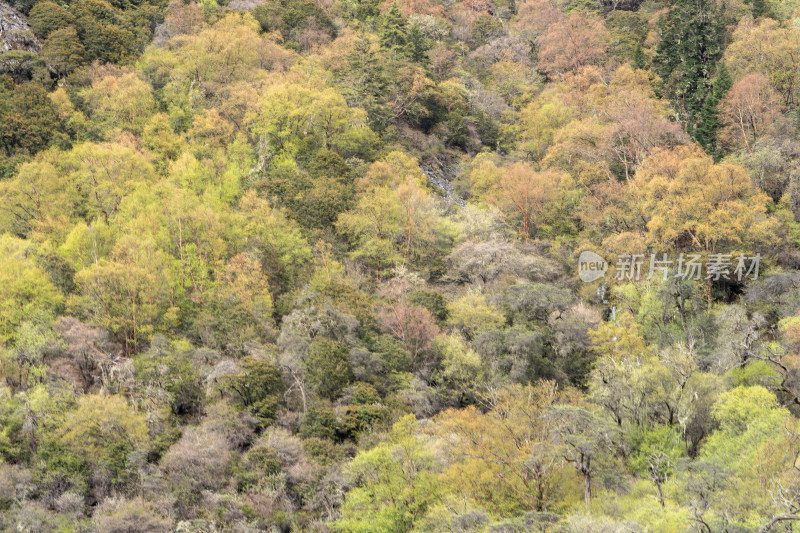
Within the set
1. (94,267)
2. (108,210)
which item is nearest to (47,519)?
(94,267)

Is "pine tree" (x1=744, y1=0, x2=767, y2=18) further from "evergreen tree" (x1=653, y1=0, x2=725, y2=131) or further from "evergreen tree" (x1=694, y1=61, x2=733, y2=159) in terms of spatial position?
"evergreen tree" (x1=694, y1=61, x2=733, y2=159)

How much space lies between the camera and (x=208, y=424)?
37438 mm

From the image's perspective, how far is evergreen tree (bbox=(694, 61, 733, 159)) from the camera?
5669 cm

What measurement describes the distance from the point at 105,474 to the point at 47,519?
338cm

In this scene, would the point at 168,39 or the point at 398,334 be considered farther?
the point at 168,39

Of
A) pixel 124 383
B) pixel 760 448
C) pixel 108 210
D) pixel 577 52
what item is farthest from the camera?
pixel 577 52

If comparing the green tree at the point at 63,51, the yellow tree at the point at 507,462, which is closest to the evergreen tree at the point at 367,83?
the green tree at the point at 63,51

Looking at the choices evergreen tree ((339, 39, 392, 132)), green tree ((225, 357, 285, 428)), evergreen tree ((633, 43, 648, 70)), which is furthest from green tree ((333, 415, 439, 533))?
evergreen tree ((633, 43, 648, 70))

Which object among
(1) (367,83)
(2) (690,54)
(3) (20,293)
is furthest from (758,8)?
(3) (20,293)

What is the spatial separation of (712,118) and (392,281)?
29019 millimetres

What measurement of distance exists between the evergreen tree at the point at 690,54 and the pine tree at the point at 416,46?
984 inches

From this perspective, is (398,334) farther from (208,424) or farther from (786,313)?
(786,313)

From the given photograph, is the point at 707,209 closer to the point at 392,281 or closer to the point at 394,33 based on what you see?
the point at 392,281

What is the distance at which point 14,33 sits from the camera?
72125 mm
